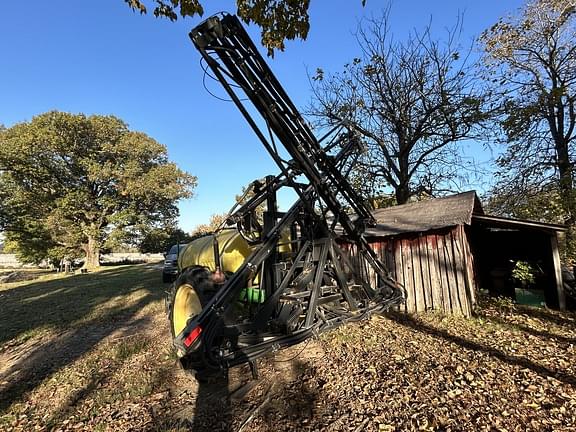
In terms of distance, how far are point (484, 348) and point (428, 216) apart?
3.68 m

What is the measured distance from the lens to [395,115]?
51.5 ft

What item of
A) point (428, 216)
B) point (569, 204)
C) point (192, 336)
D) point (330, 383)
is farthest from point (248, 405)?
point (569, 204)

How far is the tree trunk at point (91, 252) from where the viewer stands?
2714 centimetres

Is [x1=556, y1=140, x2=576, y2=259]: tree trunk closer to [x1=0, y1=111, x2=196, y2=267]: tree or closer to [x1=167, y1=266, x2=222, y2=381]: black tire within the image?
[x1=167, y1=266, x2=222, y2=381]: black tire

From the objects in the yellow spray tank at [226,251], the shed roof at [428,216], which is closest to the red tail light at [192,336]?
the yellow spray tank at [226,251]

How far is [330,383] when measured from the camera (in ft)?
13.7

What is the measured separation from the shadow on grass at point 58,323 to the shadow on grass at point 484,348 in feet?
21.1

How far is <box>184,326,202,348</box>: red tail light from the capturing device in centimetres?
300

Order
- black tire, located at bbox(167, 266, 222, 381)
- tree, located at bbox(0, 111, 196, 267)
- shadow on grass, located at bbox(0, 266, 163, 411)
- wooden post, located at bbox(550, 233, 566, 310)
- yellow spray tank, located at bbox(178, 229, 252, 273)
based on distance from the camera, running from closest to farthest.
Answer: black tire, located at bbox(167, 266, 222, 381) < shadow on grass, located at bbox(0, 266, 163, 411) < yellow spray tank, located at bbox(178, 229, 252, 273) < wooden post, located at bbox(550, 233, 566, 310) < tree, located at bbox(0, 111, 196, 267)

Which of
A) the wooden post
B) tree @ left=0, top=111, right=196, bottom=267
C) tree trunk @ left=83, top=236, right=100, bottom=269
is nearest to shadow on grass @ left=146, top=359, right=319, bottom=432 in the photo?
the wooden post

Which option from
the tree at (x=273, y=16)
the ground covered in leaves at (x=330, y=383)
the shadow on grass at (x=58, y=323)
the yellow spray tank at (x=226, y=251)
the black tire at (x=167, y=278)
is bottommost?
the ground covered in leaves at (x=330, y=383)

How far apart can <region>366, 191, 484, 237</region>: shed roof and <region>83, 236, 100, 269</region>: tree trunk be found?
85.4 ft

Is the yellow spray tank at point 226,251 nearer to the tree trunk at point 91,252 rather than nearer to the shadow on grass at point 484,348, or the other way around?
the shadow on grass at point 484,348

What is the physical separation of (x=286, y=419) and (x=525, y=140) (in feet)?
49.3
